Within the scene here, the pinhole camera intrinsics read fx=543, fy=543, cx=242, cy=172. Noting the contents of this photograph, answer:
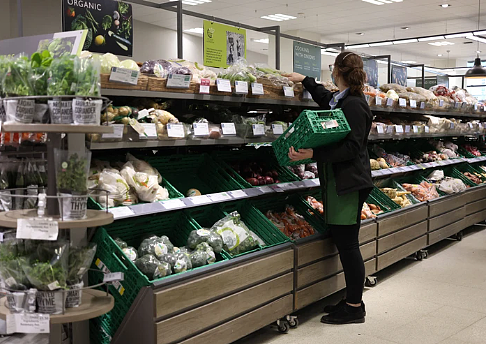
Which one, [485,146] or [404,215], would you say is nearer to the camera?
[404,215]

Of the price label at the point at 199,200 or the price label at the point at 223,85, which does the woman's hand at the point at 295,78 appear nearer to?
the price label at the point at 223,85

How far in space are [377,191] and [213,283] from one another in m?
2.82

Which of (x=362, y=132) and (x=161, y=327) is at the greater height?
(x=362, y=132)

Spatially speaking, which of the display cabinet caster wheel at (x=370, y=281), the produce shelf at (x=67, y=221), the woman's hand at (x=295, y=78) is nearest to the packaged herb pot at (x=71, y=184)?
the produce shelf at (x=67, y=221)

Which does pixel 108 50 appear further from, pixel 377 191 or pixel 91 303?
pixel 377 191

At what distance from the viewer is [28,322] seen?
2.22 metres

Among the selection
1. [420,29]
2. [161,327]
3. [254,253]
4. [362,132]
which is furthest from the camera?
[420,29]

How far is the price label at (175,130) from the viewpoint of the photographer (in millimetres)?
3262

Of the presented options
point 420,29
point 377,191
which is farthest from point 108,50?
point 420,29

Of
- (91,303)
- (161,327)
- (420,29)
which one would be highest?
(420,29)

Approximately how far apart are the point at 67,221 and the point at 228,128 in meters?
1.69

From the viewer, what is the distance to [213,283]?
10.0 ft

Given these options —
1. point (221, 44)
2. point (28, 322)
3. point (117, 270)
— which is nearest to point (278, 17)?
point (221, 44)

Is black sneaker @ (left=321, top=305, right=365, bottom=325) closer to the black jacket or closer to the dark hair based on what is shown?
the black jacket
